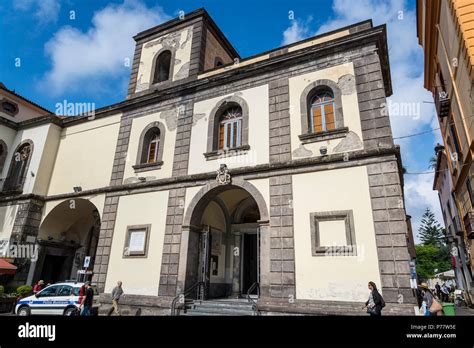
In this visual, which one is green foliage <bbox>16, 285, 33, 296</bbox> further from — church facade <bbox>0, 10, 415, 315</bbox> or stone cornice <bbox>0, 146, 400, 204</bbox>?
stone cornice <bbox>0, 146, 400, 204</bbox>

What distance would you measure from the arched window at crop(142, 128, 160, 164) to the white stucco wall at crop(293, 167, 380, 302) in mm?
6794

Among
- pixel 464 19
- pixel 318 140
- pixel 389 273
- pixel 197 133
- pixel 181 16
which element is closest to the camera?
pixel 389 273

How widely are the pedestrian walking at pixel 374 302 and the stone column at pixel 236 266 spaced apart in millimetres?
6060

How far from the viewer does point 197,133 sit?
12641 mm

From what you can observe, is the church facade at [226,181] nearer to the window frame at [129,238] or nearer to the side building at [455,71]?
the window frame at [129,238]

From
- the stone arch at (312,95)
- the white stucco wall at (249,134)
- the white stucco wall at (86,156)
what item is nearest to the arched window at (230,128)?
the white stucco wall at (249,134)

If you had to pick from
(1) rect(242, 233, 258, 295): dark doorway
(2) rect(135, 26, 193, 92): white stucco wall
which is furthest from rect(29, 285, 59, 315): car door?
(2) rect(135, 26, 193, 92): white stucco wall

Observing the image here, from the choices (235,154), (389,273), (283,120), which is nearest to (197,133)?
(235,154)

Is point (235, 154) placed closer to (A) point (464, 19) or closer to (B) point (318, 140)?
(B) point (318, 140)

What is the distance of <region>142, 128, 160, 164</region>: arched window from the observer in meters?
13.7

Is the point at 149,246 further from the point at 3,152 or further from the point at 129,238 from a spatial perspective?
the point at 3,152

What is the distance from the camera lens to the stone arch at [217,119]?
11688 mm

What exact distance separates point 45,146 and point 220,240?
11110 millimetres

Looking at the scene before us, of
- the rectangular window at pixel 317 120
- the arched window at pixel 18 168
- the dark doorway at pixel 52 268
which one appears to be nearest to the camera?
the rectangular window at pixel 317 120
